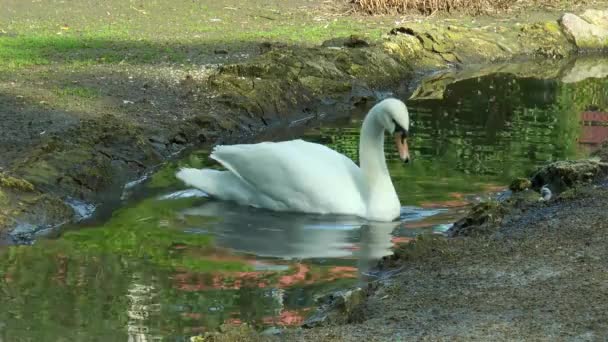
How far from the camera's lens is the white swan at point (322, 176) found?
877cm

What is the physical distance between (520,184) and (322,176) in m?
1.66

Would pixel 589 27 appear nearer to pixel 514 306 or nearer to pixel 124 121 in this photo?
pixel 124 121

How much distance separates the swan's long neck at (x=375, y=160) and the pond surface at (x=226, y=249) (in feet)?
0.87

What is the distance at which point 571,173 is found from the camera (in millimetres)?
8844

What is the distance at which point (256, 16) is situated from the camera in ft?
66.4

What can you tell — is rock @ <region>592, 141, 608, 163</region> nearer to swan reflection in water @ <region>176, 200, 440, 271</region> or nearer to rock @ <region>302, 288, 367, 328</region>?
swan reflection in water @ <region>176, 200, 440, 271</region>

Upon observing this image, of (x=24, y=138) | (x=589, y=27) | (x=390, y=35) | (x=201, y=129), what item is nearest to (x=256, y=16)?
(x=390, y=35)

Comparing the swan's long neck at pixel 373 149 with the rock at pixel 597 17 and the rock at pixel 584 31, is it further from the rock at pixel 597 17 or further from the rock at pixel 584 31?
the rock at pixel 597 17

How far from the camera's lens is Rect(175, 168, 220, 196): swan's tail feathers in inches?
369

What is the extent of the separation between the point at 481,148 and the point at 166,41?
6.63m

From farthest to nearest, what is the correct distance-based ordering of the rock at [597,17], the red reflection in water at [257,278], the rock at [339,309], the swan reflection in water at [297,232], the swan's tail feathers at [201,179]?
the rock at [597,17] → the swan's tail feathers at [201,179] → the swan reflection in water at [297,232] → the red reflection in water at [257,278] → the rock at [339,309]

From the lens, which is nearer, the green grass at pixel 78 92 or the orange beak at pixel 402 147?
the orange beak at pixel 402 147

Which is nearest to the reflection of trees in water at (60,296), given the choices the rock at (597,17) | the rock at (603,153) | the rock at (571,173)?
the rock at (571,173)

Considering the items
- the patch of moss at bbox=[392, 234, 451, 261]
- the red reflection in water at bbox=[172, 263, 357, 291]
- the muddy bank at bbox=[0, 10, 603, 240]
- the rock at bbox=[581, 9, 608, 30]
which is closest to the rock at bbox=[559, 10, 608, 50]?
the rock at bbox=[581, 9, 608, 30]
